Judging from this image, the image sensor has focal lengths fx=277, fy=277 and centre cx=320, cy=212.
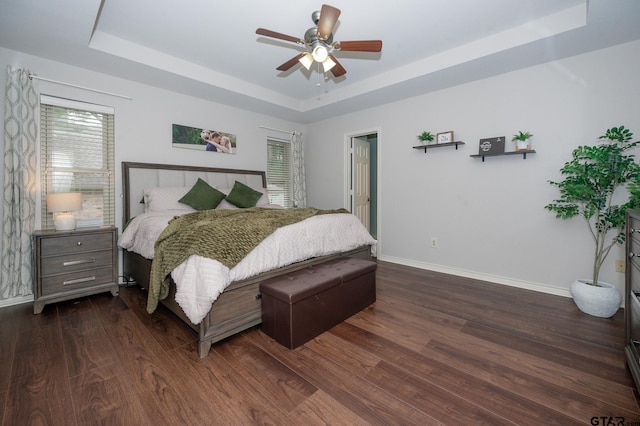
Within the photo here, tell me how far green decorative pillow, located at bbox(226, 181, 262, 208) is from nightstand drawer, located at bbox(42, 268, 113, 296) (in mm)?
1593

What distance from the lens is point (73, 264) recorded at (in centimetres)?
267

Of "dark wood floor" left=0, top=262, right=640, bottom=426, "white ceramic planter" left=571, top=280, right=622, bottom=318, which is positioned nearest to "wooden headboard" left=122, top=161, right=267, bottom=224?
"dark wood floor" left=0, top=262, right=640, bottom=426

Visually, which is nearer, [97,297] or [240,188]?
[97,297]

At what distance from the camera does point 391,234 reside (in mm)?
4363

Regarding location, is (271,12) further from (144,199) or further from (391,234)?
(391,234)

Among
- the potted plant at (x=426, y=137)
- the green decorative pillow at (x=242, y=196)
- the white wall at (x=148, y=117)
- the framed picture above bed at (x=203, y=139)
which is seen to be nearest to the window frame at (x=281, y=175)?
the white wall at (x=148, y=117)

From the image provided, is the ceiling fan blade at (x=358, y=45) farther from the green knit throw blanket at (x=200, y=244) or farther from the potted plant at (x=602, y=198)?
the potted plant at (x=602, y=198)

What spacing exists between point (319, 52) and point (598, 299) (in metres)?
3.13

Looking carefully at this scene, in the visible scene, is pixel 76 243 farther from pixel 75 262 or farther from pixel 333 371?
pixel 333 371

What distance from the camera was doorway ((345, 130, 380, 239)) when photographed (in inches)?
196

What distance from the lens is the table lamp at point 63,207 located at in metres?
2.62

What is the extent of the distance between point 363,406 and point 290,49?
10.9 ft

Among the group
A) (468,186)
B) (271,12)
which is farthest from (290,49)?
(468,186)

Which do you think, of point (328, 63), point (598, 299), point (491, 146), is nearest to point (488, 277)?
point (598, 299)
